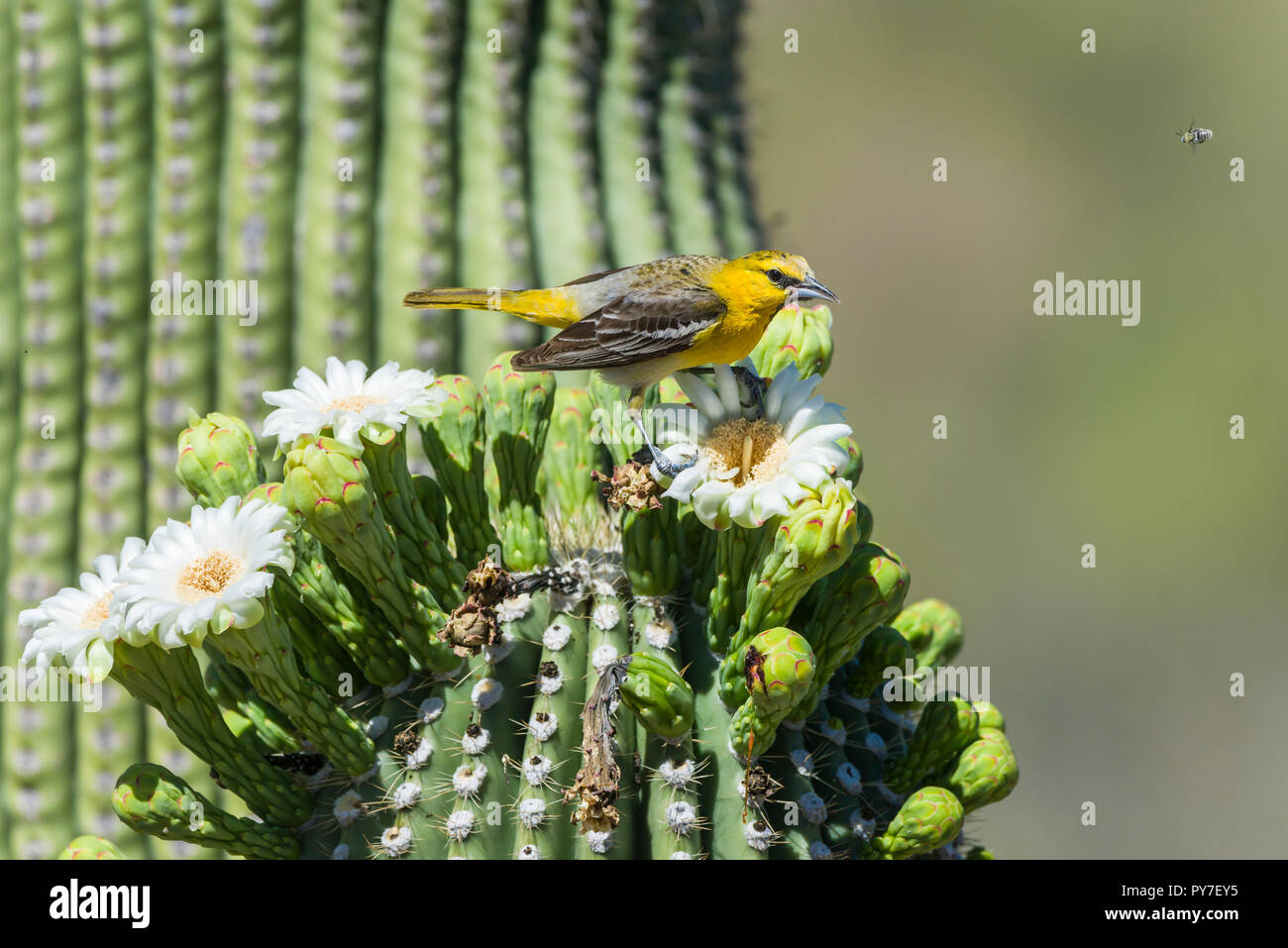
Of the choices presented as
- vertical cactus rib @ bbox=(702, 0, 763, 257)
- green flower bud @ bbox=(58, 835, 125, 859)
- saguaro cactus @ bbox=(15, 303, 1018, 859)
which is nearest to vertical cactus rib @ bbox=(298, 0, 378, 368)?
vertical cactus rib @ bbox=(702, 0, 763, 257)

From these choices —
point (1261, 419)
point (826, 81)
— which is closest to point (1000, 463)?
point (1261, 419)

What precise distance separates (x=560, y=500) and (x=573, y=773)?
1.57ft

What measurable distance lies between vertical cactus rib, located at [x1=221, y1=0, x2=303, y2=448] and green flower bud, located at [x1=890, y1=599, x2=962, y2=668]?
153cm

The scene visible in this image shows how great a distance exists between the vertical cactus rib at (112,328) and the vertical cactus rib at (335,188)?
344 millimetres

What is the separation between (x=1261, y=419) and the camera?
5.26 metres

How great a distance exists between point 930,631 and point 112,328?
187 centimetres

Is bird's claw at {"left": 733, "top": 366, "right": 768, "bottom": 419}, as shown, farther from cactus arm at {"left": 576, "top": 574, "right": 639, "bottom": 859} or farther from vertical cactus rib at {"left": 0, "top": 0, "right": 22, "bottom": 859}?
vertical cactus rib at {"left": 0, "top": 0, "right": 22, "bottom": 859}

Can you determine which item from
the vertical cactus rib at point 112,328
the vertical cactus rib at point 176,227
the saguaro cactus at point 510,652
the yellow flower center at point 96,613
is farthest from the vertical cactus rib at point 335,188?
the yellow flower center at point 96,613

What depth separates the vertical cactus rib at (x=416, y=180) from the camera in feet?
9.04

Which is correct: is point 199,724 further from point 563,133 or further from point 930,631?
point 563,133

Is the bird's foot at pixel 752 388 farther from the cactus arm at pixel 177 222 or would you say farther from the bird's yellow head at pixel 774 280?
the cactus arm at pixel 177 222

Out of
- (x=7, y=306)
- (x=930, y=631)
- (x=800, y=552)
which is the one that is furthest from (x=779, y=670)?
(x=7, y=306)

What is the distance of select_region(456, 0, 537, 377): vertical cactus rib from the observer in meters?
2.79
